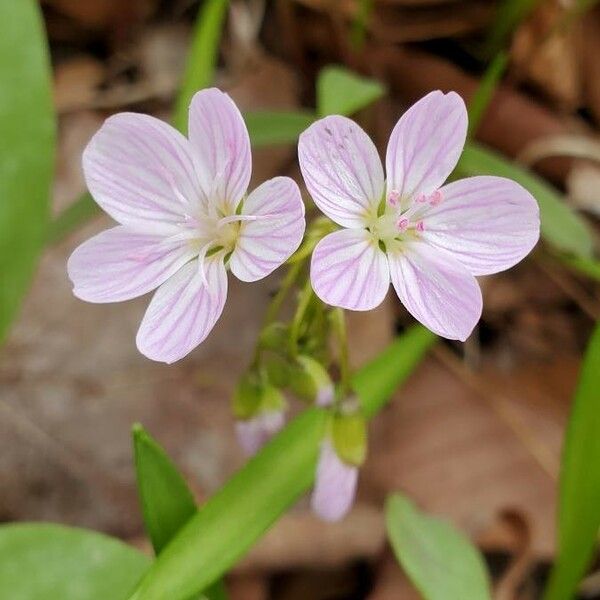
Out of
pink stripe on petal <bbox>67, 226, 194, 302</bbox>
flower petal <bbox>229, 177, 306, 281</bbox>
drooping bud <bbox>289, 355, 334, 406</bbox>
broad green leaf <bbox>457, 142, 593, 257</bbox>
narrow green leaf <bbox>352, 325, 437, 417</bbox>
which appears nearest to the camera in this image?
flower petal <bbox>229, 177, 306, 281</bbox>

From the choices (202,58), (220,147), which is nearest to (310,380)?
(220,147)

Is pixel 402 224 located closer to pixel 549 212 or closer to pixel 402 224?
pixel 402 224

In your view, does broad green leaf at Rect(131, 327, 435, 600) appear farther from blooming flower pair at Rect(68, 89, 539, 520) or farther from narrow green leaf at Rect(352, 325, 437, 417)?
blooming flower pair at Rect(68, 89, 539, 520)

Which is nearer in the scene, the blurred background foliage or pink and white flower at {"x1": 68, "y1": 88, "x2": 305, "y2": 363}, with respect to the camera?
pink and white flower at {"x1": 68, "y1": 88, "x2": 305, "y2": 363}

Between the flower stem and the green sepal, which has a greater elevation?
the flower stem

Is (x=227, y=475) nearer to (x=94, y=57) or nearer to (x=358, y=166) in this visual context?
(x=358, y=166)

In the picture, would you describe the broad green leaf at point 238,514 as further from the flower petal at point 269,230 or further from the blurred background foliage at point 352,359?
the flower petal at point 269,230

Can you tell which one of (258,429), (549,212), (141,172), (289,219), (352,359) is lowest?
(352,359)

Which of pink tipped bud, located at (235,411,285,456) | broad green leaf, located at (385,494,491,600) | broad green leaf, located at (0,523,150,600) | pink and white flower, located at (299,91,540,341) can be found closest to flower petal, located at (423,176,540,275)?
pink and white flower, located at (299,91,540,341)

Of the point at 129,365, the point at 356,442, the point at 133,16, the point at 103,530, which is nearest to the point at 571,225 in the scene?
the point at 356,442
